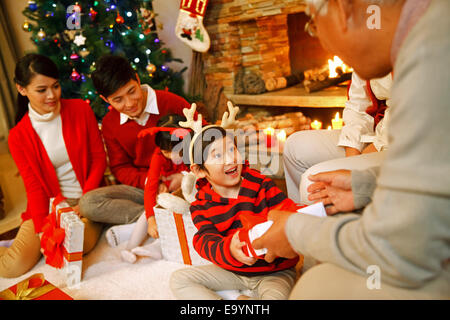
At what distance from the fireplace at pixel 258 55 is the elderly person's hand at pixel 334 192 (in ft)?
5.38

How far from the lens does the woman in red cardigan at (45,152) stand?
177 centimetres

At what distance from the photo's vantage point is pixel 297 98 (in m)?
2.60

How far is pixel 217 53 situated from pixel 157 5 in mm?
783

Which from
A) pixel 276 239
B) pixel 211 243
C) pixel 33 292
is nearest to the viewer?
pixel 276 239

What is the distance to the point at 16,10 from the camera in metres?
3.91

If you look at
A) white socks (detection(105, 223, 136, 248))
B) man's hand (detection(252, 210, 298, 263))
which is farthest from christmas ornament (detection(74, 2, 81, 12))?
man's hand (detection(252, 210, 298, 263))

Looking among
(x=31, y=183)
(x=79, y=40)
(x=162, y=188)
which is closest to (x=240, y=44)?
(x=79, y=40)

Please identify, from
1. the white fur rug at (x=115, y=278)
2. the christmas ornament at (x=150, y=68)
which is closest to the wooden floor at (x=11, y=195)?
the white fur rug at (x=115, y=278)

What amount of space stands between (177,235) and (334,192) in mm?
807

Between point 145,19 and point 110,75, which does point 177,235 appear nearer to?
point 110,75

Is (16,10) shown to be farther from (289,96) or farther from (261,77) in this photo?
(289,96)

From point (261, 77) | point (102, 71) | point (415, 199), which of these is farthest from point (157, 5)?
point (415, 199)

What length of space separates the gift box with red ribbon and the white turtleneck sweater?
12.8 inches

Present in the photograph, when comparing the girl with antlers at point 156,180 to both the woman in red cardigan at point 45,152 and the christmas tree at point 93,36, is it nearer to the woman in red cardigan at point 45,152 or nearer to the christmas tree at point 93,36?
the woman in red cardigan at point 45,152
